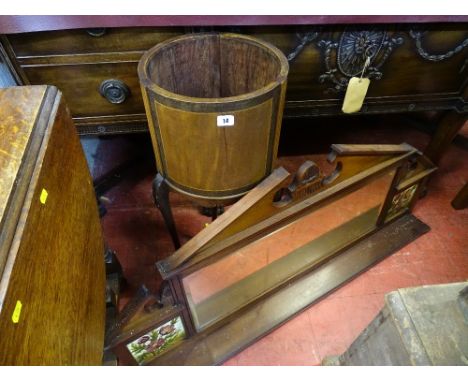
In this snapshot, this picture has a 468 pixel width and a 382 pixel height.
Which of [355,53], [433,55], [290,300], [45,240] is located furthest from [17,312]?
[433,55]

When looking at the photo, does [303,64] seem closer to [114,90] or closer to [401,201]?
[114,90]

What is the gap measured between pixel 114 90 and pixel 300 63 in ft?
2.19

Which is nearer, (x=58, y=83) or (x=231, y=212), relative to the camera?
(x=231, y=212)

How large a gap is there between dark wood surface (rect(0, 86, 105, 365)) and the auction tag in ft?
3.26

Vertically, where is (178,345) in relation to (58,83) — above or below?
below

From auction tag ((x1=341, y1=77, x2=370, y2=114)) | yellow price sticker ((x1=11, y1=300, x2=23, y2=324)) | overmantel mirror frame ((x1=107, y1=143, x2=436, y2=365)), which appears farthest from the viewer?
auction tag ((x1=341, y1=77, x2=370, y2=114))

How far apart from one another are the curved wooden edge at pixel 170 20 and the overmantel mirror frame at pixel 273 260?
1.37 ft

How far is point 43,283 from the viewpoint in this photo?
1.97ft

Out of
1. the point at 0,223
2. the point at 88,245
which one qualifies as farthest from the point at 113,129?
the point at 0,223

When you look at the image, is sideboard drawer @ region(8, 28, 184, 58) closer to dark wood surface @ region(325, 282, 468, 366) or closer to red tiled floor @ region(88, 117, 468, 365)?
red tiled floor @ region(88, 117, 468, 365)

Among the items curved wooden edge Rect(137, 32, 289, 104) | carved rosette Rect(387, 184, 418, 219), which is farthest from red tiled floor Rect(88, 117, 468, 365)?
curved wooden edge Rect(137, 32, 289, 104)

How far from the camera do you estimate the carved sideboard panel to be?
1.13 m
